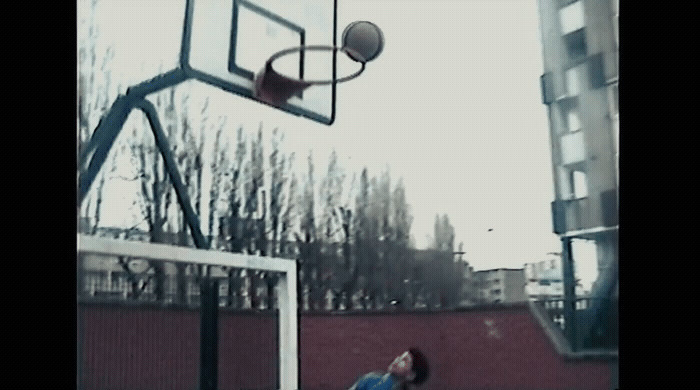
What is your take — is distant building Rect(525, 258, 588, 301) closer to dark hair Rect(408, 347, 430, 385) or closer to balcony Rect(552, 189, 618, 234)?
balcony Rect(552, 189, 618, 234)

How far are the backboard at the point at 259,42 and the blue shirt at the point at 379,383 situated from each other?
1.31 m

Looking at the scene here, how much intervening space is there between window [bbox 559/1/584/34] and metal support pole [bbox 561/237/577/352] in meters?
0.53

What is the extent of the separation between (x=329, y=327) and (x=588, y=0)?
2.21 metres

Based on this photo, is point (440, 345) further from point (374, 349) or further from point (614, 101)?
point (614, 101)

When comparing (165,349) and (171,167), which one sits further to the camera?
(165,349)

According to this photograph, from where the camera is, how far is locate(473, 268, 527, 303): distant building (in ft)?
9.89

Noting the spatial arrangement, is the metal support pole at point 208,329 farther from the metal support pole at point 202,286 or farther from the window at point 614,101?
the window at point 614,101

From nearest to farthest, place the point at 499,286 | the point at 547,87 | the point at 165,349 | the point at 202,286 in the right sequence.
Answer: the point at 202,286 → the point at 165,349 → the point at 547,87 → the point at 499,286

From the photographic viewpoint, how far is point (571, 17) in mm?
1816

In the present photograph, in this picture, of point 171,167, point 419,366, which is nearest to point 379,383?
point 419,366

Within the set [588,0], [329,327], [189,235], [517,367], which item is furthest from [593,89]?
[517,367]

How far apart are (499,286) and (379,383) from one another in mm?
685

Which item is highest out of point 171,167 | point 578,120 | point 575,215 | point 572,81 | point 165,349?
point 572,81
